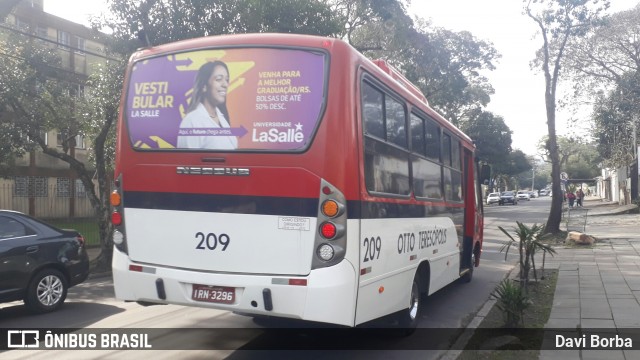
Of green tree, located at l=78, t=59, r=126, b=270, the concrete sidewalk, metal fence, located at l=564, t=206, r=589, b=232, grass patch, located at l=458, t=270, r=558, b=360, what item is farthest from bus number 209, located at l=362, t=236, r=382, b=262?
metal fence, located at l=564, t=206, r=589, b=232

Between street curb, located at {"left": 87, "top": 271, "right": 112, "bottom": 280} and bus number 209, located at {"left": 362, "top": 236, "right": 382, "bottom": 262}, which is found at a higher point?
bus number 209, located at {"left": 362, "top": 236, "right": 382, "bottom": 262}

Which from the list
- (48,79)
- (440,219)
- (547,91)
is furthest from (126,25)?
(547,91)

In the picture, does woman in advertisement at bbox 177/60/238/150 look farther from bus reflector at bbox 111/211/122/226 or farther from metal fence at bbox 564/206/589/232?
metal fence at bbox 564/206/589/232

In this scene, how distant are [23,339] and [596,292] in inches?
358

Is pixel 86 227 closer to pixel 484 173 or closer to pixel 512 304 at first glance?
pixel 484 173

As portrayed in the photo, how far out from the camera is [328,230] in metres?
5.26

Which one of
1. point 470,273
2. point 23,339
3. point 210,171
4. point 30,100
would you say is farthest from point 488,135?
point 210,171

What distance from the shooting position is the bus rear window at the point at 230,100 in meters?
5.48

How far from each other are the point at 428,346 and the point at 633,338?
8.06ft

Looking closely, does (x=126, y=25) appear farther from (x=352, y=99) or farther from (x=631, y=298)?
(x=631, y=298)

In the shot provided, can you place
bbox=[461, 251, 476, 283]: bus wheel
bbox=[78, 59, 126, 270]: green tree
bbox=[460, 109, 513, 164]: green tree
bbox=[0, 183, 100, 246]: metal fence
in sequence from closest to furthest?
bbox=[461, 251, 476, 283]: bus wheel < bbox=[78, 59, 126, 270]: green tree < bbox=[0, 183, 100, 246]: metal fence < bbox=[460, 109, 513, 164]: green tree

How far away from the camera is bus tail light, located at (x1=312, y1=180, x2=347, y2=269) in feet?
17.2

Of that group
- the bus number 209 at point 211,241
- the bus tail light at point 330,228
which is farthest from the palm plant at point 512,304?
the bus number 209 at point 211,241

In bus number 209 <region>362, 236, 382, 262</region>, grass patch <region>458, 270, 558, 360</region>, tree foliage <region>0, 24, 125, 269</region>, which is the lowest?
grass patch <region>458, 270, 558, 360</region>
